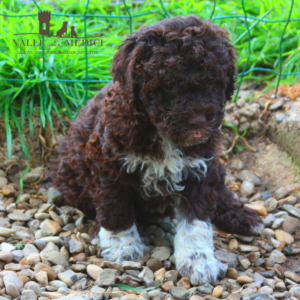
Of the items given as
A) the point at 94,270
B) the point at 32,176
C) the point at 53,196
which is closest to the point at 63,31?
the point at 32,176

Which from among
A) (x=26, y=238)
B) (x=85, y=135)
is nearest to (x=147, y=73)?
(x=85, y=135)

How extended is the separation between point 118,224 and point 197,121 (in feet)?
4.16

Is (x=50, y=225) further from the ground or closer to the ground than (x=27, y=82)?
closer to the ground

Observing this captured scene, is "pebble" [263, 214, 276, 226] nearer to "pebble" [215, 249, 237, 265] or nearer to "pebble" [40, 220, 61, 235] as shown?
"pebble" [215, 249, 237, 265]

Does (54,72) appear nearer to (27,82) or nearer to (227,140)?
(27,82)

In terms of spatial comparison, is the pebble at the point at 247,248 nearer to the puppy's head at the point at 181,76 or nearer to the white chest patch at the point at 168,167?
the white chest patch at the point at 168,167

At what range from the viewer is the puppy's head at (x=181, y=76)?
2537mm

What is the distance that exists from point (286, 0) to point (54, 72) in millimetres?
3719

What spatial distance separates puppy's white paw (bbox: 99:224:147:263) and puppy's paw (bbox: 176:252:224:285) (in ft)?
1.30

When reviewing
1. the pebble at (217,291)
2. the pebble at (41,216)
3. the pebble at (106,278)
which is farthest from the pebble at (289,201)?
the pebble at (41,216)

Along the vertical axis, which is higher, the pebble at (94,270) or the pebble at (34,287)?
the pebble at (34,287)

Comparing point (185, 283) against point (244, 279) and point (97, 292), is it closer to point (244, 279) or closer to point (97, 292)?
point (244, 279)

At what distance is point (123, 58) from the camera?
285 centimetres

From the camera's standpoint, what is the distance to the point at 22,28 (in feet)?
16.9
